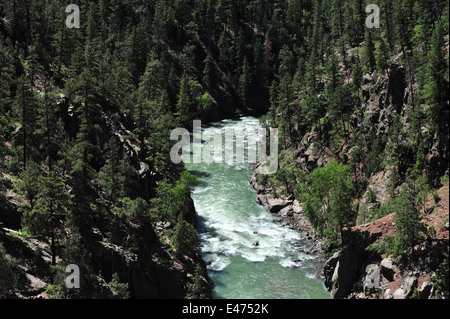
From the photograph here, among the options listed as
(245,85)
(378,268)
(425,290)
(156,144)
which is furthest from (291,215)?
(245,85)

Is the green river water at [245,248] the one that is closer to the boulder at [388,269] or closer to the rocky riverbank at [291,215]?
the rocky riverbank at [291,215]

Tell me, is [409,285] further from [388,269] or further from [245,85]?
[245,85]

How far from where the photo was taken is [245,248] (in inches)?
2291

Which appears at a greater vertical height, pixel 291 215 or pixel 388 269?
pixel 388 269

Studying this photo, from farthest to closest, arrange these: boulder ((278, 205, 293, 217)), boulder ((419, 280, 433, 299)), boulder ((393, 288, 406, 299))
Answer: boulder ((278, 205, 293, 217)) → boulder ((393, 288, 406, 299)) → boulder ((419, 280, 433, 299))

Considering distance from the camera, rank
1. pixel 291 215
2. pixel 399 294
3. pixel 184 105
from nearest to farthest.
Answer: pixel 399 294, pixel 291 215, pixel 184 105

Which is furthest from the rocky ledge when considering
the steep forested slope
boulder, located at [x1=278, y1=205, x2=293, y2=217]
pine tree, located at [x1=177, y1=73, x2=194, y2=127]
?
pine tree, located at [x1=177, y1=73, x2=194, y2=127]

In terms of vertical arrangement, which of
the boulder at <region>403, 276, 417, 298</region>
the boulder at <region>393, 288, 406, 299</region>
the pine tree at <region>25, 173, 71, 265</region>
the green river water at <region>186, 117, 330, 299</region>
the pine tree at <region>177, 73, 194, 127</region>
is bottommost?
the green river water at <region>186, 117, 330, 299</region>

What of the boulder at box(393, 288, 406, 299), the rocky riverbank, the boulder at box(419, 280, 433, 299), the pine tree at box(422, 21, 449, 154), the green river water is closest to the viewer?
the boulder at box(419, 280, 433, 299)

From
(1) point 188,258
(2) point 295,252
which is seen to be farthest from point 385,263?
(1) point 188,258

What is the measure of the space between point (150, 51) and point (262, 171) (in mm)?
58418

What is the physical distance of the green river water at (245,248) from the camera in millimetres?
49188

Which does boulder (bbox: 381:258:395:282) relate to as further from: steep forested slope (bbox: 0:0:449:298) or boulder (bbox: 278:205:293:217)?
boulder (bbox: 278:205:293:217)

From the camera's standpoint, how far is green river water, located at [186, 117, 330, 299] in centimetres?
4919
